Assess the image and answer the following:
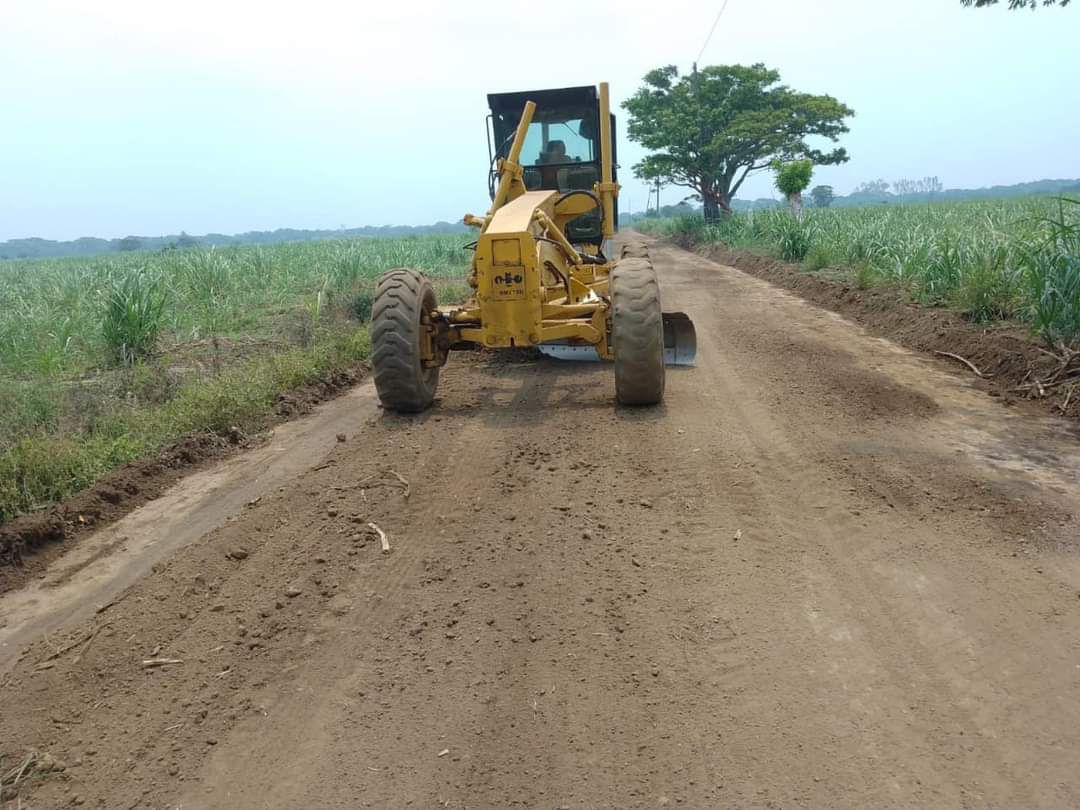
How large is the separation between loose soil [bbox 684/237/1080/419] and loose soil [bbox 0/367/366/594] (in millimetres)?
6547

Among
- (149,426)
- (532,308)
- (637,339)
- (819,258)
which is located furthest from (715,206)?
(149,426)

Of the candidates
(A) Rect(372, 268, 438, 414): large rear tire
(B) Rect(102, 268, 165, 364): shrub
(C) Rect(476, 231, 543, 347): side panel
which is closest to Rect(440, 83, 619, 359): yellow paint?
(C) Rect(476, 231, 543, 347): side panel

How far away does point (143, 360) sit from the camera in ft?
29.5

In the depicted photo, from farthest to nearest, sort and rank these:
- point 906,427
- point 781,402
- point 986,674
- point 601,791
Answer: point 781,402 → point 906,427 → point 986,674 → point 601,791

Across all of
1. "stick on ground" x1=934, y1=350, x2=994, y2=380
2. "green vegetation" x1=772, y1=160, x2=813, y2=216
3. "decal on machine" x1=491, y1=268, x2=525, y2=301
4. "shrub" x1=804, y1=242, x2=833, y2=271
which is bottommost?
"stick on ground" x1=934, y1=350, x2=994, y2=380

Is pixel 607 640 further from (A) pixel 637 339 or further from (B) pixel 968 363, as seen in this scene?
(B) pixel 968 363

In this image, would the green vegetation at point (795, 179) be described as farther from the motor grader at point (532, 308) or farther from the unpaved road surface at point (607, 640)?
the unpaved road surface at point (607, 640)

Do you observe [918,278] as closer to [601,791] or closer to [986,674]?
[986,674]

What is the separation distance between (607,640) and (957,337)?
700 centimetres

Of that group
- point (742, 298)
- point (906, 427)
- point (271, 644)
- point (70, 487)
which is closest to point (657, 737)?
point (271, 644)

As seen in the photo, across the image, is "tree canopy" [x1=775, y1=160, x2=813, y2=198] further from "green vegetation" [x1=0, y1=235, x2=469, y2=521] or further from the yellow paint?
the yellow paint

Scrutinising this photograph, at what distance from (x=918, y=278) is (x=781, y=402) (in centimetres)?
557

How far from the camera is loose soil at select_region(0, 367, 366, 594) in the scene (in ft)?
14.0

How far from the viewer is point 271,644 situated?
3.22 m
